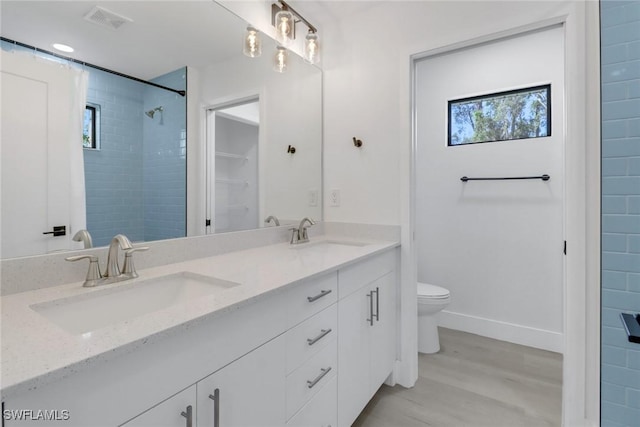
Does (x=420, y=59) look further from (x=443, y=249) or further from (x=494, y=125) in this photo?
(x=443, y=249)

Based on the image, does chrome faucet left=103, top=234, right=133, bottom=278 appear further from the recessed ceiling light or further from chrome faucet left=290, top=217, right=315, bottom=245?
chrome faucet left=290, top=217, right=315, bottom=245

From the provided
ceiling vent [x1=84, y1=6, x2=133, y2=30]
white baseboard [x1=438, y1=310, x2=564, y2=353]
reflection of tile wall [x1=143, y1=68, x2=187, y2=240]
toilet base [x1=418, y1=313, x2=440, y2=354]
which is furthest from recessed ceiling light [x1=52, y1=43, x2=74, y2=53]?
white baseboard [x1=438, y1=310, x2=564, y2=353]

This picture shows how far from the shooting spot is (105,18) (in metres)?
1.10

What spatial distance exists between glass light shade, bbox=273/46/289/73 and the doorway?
0.88 ft

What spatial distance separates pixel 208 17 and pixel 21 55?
2.76 ft

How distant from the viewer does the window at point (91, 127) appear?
1.04 metres

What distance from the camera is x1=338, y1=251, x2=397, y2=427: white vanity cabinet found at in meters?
1.34

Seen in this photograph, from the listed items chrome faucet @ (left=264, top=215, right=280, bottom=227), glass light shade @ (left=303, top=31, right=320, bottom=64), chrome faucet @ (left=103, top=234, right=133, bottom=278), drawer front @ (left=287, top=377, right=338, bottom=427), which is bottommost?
drawer front @ (left=287, top=377, right=338, bottom=427)

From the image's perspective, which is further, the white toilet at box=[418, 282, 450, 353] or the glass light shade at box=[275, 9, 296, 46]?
the white toilet at box=[418, 282, 450, 353]

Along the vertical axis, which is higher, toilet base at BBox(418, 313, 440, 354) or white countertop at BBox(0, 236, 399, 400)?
white countertop at BBox(0, 236, 399, 400)

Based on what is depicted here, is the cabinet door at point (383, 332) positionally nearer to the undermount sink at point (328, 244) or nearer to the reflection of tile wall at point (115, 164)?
the undermount sink at point (328, 244)

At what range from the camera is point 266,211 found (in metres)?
1.91

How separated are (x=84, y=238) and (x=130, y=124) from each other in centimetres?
44

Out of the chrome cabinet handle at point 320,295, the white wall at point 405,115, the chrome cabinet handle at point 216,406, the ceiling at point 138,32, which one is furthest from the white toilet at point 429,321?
the ceiling at point 138,32
